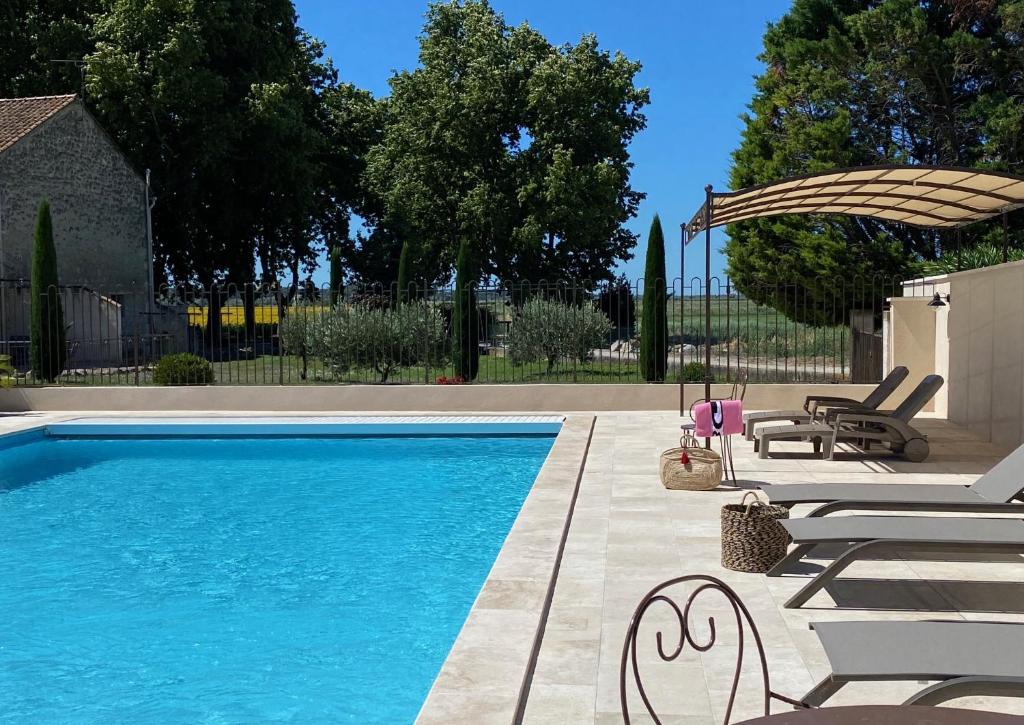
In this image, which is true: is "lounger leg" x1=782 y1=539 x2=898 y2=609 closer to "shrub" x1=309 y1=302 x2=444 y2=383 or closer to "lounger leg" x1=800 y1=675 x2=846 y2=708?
"lounger leg" x1=800 y1=675 x2=846 y2=708

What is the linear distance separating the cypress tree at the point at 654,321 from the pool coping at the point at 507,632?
29.9ft

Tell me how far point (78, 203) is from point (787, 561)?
25.6 m

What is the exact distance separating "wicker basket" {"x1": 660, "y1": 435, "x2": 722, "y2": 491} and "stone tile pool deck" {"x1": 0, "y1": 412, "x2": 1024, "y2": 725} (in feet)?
0.36

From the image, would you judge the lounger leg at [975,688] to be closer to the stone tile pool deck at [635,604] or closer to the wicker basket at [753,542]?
the stone tile pool deck at [635,604]

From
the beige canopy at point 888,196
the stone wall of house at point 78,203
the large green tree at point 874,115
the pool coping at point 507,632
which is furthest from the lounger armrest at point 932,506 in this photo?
the stone wall of house at point 78,203

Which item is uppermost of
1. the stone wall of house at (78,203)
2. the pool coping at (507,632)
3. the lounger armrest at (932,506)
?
the stone wall of house at (78,203)

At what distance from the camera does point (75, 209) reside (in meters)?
26.4

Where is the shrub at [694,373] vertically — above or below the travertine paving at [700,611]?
above

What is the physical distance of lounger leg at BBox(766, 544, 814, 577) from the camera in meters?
5.31

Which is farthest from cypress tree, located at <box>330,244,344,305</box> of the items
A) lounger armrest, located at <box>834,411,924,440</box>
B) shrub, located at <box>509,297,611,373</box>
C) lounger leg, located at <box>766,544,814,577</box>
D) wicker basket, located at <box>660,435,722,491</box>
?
lounger leg, located at <box>766,544,814,577</box>

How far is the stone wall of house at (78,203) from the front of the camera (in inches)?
942

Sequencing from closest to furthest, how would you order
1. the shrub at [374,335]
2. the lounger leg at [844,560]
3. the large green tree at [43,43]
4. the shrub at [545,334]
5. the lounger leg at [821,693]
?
1. the lounger leg at [821,693]
2. the lounger leg at [844,560]
3. the shrub at [374,335]
4. the shrub at [545,334]
5. the large green tree at [43,43]

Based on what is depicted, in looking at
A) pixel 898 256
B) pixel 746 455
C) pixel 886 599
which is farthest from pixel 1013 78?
pixel 886 599

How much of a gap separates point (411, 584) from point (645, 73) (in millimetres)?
29959
